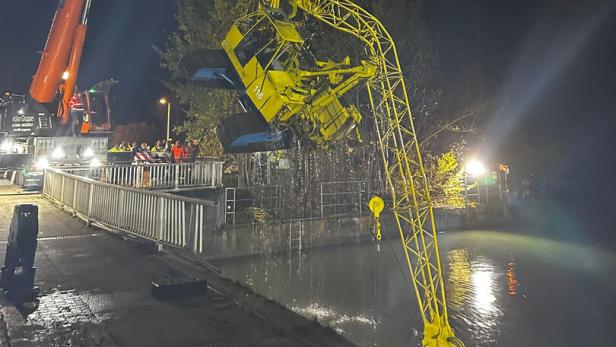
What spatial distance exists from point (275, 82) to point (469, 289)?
20.9 ft

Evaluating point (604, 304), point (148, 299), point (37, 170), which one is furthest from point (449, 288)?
point (37, 170)

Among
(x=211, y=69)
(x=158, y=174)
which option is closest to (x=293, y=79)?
(x=211, y=69)

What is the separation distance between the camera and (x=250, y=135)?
8.34 meters

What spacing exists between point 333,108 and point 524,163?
1392 inches

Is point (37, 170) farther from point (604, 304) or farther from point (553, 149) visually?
point (553, 149)

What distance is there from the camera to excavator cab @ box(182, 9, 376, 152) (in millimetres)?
7691

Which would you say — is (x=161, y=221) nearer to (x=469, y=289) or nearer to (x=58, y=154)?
(x=469, y=289)

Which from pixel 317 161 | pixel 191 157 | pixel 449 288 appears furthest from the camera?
pixel 191 157

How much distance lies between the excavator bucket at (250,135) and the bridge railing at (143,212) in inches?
57.0

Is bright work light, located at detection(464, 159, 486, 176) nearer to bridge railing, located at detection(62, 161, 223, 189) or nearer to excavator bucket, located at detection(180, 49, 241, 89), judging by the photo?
bridge railing, located at detection(62, 161, 223, 189)

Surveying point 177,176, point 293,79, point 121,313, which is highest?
point 293,79

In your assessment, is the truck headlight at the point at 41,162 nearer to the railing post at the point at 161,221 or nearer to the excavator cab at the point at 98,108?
the excavator cab at the point at 98,108

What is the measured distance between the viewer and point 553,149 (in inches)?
1553

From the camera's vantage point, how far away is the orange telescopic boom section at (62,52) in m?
15.6
